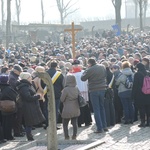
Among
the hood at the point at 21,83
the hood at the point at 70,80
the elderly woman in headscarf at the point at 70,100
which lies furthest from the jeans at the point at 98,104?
the hood at the point at 21,83

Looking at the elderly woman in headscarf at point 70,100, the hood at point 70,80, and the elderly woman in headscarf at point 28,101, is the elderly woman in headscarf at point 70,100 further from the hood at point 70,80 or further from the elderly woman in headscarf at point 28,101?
the elderly woman in headscarf at point 28,101

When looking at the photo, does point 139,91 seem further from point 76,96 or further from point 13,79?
point 13,79

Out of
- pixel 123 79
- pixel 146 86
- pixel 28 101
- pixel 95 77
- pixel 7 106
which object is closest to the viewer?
pixel 28 101

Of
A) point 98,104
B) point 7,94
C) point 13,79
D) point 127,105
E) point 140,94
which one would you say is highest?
point 13,79

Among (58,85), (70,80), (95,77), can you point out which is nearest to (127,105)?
(95,77)

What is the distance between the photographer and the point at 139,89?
1594 cm

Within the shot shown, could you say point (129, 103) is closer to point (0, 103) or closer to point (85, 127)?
point (85, 127)

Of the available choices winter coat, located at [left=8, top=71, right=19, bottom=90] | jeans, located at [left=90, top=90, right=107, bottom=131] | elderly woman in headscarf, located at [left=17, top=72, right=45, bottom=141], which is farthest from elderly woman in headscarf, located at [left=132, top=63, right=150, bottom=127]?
winter coat, located at [left=8, top=71, right=19, bottom=90]

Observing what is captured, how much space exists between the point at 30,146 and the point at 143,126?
359 cm

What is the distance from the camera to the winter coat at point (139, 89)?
15867mm

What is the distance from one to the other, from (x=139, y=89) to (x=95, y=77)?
147cm

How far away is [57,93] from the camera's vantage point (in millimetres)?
15695

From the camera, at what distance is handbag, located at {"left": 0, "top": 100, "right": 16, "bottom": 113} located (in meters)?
14.7

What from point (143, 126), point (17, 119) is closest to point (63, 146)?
point (17, 119)
